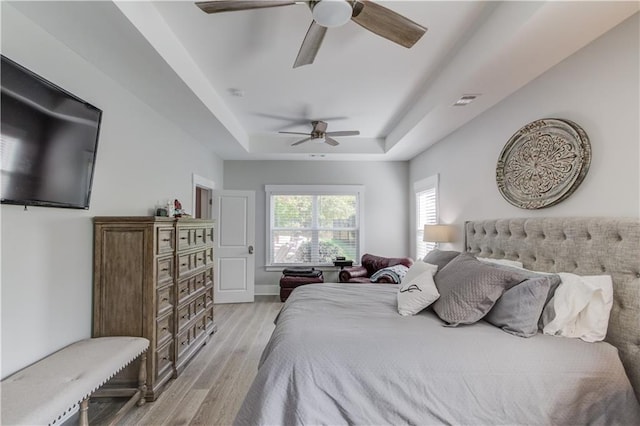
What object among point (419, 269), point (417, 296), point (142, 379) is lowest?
point (142, 379)

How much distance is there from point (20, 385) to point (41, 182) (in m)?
1.11

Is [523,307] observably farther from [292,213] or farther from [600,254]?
[292,213]

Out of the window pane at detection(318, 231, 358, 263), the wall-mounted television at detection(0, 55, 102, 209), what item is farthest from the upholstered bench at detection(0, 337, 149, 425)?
the window pane at detection(318, 231, 358, 263)

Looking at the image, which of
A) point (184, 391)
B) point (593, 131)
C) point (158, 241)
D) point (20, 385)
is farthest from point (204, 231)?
point (593, 131)

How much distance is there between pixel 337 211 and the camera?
19.8ft

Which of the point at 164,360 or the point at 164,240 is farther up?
the point at 164,240

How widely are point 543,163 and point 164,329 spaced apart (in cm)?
340

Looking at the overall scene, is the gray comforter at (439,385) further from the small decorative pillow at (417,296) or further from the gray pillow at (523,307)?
the small decorative pillow at (417,296)

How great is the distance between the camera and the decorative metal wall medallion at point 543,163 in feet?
7.06

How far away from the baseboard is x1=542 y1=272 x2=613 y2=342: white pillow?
473cm

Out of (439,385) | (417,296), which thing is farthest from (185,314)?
(439,385)

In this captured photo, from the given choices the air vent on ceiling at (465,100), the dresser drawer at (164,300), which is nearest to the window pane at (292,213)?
the dresser drawer at (164,300)

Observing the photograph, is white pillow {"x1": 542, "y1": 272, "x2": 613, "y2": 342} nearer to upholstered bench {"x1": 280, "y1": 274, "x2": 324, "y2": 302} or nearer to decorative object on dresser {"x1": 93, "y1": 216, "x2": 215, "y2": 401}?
decorative object on dresser {"x1": 93, "y1": 216, "x2": 215, "y2": 401}

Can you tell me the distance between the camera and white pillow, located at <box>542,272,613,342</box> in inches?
67.7
